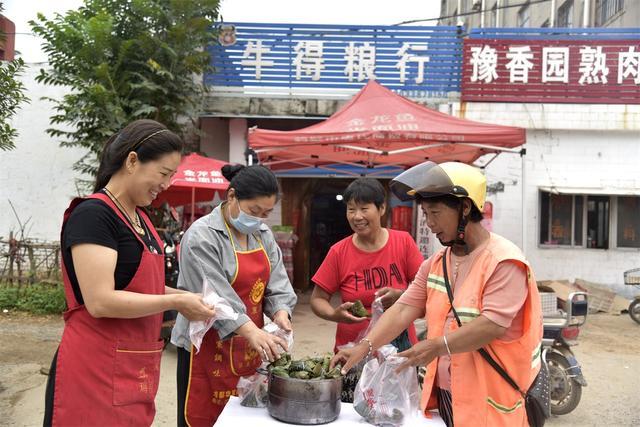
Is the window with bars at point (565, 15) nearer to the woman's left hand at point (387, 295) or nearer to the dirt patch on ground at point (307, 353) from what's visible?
the dirt patch on ground at point (307, 353)

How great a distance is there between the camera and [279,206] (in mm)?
9852

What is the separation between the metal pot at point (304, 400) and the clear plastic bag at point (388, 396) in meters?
0.13

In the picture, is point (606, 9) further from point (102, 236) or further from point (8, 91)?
point (102, 236)

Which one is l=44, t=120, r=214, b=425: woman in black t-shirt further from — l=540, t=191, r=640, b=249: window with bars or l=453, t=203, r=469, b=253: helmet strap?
l=540, t=191, r=640, b=249: window with bars

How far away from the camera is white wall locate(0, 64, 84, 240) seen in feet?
29.8

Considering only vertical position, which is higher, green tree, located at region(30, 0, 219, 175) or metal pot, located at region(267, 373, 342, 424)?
green tree, located at region(30, 0, 219, 175)

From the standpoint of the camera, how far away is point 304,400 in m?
1.91

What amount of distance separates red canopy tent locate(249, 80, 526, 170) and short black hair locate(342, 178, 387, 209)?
10.2ft

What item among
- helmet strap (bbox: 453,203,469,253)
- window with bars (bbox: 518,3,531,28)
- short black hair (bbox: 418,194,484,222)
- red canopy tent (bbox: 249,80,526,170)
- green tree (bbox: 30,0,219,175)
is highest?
window with bars (bbox: 518,3,531,28)

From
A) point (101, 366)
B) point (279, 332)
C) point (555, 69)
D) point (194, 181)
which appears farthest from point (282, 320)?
point (555, 69)

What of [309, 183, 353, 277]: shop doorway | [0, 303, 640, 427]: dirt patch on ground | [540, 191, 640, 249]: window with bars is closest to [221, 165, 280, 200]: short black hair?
[0, 303, 640, 427]: dirt patch on ground

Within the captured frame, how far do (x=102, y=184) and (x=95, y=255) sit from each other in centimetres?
33

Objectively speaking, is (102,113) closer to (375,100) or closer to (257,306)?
(375,100)

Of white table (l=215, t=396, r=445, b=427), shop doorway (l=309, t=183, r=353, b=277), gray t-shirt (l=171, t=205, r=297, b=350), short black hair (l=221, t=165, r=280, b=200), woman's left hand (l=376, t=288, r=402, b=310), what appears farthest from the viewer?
shop doorway (l=309, t=183, r=353, b=277)
